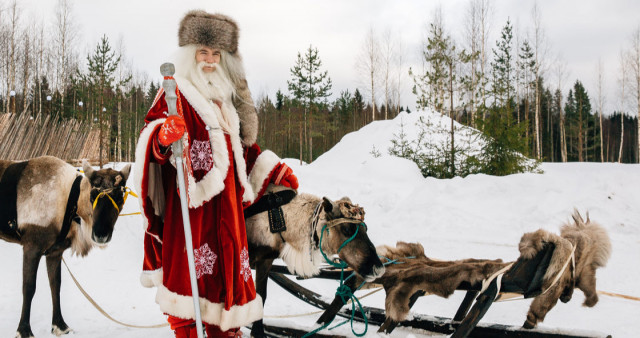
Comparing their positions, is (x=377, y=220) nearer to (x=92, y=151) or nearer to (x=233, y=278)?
(x=233, y=278)

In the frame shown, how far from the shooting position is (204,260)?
210 cm

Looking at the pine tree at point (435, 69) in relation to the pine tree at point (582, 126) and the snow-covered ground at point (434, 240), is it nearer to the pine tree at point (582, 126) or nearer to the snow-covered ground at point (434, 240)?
the snow-covered ground at point (434, 240)

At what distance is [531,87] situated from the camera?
29562mm

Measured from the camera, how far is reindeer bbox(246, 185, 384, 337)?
291cm

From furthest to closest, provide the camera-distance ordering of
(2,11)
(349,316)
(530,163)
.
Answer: (2,11) → (530,163) → (349,316)

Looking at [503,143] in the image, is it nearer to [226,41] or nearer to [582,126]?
[226,41]

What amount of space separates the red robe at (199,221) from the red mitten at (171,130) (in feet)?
0.38

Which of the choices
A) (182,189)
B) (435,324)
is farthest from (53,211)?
(435,324)

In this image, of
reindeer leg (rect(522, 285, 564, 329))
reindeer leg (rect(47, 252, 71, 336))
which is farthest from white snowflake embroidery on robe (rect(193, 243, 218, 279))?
reindeer leg (rect(47, 252, 71, 336))

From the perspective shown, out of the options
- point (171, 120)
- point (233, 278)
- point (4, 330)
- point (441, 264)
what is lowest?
point (4, 330)

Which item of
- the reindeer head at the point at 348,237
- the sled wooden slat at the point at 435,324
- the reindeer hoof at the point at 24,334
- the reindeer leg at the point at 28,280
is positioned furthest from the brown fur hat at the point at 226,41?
the reindeer hoof at the point at 24,334

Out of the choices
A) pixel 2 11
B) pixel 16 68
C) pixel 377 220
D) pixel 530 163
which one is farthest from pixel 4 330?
pixel 16 68

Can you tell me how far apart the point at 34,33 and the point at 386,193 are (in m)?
29.2

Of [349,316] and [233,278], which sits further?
[349,316]
